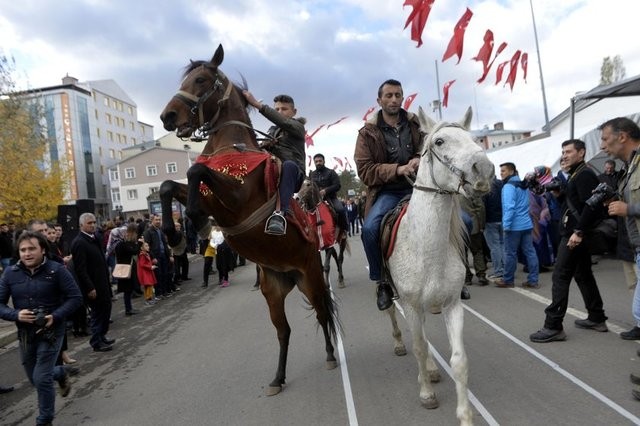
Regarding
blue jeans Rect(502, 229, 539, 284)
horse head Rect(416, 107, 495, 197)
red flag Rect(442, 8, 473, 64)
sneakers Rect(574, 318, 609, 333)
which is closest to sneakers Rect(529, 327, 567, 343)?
sneakers Rect(574, 318, 609, 333)

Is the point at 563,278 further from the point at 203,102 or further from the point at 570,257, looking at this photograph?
the point at 203,102

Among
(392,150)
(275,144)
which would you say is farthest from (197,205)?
(392,150)

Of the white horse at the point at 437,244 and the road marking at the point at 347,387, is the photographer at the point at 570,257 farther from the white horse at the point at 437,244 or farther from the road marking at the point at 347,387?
the road marking at the point at 347,387

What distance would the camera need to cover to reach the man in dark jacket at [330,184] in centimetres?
897

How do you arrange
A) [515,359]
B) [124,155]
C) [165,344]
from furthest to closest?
1. [124,155]
2. [165,344]
3. [515,359]

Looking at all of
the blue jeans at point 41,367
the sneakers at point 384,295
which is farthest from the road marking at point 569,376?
the blue jeans at point 41,367

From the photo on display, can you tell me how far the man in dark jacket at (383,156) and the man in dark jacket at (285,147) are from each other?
25.1 inches

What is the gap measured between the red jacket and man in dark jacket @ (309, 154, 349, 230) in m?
4.76

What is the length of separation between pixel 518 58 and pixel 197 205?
40.1 ft

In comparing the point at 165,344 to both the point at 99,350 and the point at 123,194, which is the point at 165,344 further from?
the point at 123,194

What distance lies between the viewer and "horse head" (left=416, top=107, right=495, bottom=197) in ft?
9.04

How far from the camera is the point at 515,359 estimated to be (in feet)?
14.6

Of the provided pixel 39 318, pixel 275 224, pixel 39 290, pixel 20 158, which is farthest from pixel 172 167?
pixel 275 224

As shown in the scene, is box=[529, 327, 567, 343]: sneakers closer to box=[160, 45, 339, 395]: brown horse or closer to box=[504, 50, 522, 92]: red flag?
box=[160, 45, 339, 395]: brown horse
